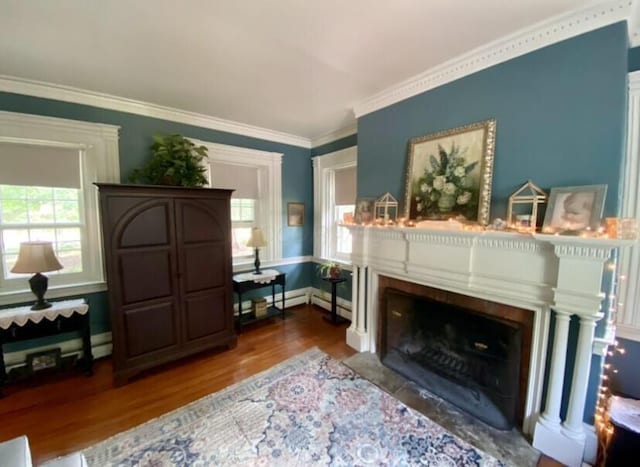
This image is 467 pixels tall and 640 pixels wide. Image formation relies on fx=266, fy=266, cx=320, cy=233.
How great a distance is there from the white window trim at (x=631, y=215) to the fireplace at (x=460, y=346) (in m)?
0.63

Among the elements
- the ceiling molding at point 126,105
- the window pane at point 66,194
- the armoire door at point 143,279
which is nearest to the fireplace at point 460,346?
the armoire door at point 143,279

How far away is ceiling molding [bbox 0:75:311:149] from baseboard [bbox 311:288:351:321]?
232 cm

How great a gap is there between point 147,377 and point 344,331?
6.70ft

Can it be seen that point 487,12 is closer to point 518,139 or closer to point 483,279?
point 518,139

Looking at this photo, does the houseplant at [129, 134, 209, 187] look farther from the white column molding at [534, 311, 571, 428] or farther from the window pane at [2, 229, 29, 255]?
the white column molding at [534, 311, 571, 428]

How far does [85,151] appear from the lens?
2.54m

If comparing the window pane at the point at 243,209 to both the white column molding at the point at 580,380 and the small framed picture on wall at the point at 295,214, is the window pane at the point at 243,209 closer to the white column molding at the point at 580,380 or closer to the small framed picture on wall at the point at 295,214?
the small framed picture on wall at the point at 295,214

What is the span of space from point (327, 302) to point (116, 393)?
8.28ft

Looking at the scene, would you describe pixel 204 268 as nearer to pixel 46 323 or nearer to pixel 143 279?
pixel 143 279

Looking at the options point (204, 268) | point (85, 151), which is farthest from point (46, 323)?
point (85, 151)

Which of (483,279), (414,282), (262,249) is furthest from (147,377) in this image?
(483,279)

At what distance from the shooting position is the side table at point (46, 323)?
7.00ft

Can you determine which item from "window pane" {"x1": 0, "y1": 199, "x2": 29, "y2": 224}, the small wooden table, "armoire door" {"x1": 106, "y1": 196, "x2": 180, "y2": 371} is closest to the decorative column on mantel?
the small wooden table

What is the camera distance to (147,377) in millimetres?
2418
